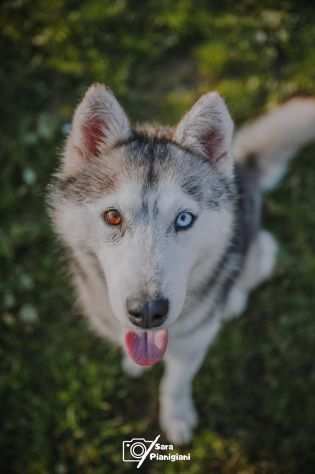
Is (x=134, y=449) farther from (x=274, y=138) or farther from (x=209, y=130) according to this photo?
(x=274, y=138)

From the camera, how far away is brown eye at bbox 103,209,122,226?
227 centimetres

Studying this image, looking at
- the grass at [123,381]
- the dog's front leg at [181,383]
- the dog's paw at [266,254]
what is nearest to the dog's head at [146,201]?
the dog's front leg at [181,383]

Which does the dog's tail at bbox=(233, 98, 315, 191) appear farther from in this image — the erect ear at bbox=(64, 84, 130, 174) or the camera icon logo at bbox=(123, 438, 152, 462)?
the camera icon logo at bbox=(123, 438, 152, 462)

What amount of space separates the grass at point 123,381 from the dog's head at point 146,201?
1627 millimetres

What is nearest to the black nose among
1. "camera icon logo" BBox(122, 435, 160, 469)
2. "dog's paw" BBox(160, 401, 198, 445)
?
"dog's paw" BBox(160, 401, 198, 445)

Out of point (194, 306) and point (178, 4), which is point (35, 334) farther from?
point (178, 4)

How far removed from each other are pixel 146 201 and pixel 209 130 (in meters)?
0.54

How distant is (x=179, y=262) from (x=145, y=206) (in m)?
0.33

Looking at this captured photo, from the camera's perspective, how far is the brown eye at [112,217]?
2266 mm

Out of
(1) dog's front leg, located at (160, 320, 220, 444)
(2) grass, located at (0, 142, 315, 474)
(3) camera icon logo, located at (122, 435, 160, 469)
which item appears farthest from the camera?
(2) grass, located at (0, 142, 315, 474)

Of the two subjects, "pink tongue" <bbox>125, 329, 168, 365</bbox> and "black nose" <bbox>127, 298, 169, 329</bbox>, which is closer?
"black nose" <bbox>127, 298, 169, 329</bbox>

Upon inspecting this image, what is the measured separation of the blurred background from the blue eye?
6.36 feet

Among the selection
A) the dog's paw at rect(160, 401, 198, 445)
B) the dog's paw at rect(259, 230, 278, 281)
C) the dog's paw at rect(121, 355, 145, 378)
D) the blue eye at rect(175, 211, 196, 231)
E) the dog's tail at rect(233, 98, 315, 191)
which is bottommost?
the dog's paw at rect(160, 401, 198, 445)

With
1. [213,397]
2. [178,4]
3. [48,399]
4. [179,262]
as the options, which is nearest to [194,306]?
[179,262]
